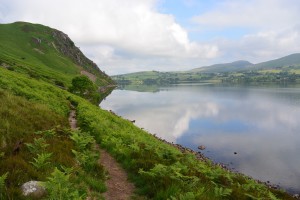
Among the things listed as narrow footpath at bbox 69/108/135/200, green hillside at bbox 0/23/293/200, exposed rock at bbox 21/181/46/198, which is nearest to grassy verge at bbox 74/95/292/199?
green hillside at bbox 0/23/293/200

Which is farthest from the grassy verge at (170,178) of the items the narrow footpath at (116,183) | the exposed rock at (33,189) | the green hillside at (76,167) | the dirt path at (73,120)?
the exposed rock at (33,189)

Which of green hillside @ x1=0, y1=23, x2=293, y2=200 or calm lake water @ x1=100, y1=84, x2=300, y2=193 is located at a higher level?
green hillside @ x1=0, y1=23, x2=293, y2=200

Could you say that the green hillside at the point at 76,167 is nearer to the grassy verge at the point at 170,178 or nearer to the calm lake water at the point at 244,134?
the grassy verge at the point at 170,178

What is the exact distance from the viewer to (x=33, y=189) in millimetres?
8867

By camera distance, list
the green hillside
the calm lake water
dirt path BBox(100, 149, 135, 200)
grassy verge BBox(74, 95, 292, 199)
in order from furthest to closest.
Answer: the calm lake water, dirt path BBox(100, 149, 135, 200), grassy verge BBox(74, 95, 292, 199), the green hillside

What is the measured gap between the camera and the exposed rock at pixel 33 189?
8615mm

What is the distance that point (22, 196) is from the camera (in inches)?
332

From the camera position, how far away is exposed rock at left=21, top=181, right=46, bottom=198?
8615 millimetres

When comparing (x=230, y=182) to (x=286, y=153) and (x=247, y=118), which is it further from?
(x=247, y=118)

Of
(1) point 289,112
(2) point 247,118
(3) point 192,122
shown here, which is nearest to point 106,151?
(3) point 192,122

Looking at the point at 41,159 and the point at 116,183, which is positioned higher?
the point at 41,159

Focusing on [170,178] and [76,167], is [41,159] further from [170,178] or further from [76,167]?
[170,178]

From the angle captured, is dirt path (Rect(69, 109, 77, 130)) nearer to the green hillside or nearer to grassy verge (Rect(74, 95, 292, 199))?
the green hillside

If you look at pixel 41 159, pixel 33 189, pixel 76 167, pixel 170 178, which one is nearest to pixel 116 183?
pixel 76 167
